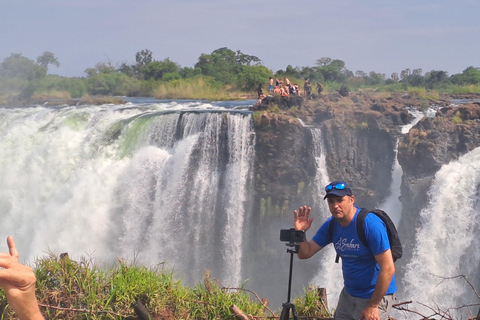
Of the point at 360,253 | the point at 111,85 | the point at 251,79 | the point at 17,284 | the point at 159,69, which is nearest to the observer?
the point at 17,284

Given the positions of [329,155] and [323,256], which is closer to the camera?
[323,256]

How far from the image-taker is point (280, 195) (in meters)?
13.3

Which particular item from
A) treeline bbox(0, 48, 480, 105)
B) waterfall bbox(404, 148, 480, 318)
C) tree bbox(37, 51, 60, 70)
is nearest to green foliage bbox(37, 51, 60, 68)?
tree bbox(37, 51, 60, 70)

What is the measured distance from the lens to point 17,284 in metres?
2.69

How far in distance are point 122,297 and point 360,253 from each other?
6.20ft

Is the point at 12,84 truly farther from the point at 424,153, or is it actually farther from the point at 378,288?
the point at 378,288

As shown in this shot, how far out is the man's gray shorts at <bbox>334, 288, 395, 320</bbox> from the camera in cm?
348

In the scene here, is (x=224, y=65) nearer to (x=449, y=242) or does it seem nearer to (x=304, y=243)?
(x=449, y=242)

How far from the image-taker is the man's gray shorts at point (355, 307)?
348 cm

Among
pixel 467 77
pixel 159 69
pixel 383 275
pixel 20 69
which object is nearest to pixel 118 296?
pixel 383 275

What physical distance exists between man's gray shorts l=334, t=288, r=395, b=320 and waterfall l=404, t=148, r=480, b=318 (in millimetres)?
7162

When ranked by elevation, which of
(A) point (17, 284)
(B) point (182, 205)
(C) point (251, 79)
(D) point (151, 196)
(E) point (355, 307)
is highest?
(C) point (251, 79)

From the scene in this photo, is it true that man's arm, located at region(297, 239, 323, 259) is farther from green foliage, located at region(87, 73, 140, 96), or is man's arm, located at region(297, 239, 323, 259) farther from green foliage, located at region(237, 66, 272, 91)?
green foliage, located at region(87, 73, 140, 96)

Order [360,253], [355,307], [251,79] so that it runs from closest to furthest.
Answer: [360,253] → [355,307] → [251,79]
